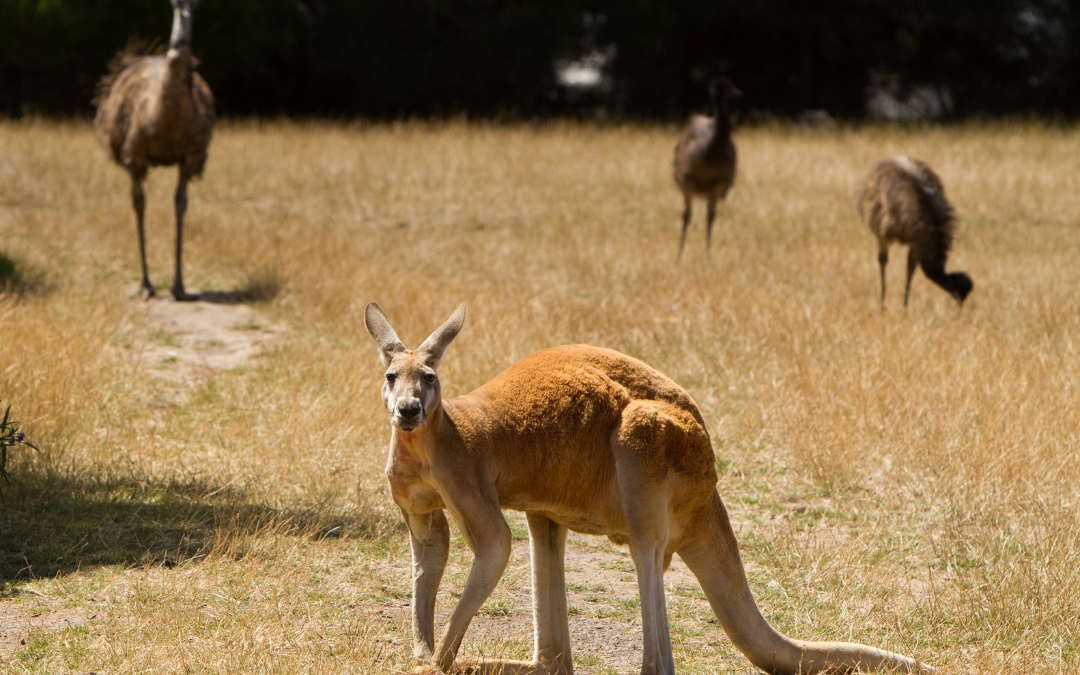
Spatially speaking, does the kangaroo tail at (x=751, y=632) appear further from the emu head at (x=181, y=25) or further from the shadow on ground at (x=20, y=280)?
the emu head at (x=181, y=25)

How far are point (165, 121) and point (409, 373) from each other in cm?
720

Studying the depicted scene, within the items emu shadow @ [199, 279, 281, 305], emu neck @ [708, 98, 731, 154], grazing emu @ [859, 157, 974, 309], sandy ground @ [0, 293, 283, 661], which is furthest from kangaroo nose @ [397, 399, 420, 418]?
emu neck @ [708, 98, 731, 154]

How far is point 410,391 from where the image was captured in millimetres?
3031

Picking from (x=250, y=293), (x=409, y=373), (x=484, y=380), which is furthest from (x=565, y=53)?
(x=409, y=373)

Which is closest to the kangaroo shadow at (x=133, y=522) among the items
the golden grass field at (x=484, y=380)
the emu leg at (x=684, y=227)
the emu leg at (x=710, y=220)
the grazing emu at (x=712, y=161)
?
the golden grass field at (x=484, y=380)

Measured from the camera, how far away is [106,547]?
15.1 ft

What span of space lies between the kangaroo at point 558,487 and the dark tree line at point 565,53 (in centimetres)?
2059

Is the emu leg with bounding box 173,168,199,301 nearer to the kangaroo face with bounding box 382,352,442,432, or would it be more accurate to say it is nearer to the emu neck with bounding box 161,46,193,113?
the emu neck with bounding box 161,46,193,113

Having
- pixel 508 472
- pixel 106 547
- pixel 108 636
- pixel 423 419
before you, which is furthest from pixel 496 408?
pixel 106 547

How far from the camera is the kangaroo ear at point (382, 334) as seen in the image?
3.22 m

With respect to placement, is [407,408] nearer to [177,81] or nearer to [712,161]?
[177,81]

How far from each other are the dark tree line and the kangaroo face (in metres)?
20.8

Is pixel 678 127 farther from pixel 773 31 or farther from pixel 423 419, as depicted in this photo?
pixel 423 419

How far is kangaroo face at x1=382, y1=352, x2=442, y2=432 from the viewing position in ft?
9.73
